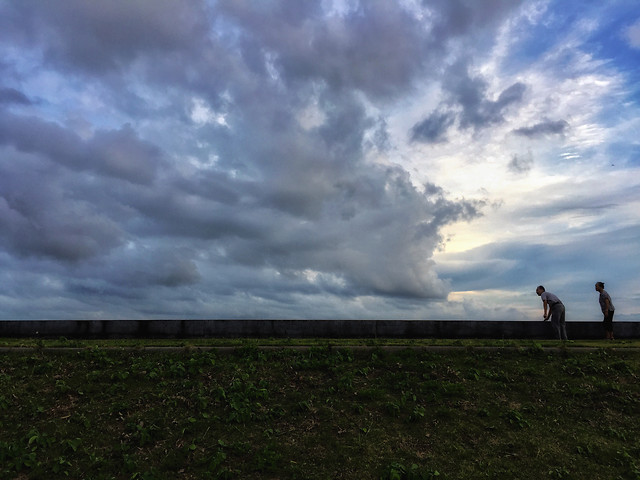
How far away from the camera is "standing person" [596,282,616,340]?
1769 cm

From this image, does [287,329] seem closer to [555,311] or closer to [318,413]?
[318,413]

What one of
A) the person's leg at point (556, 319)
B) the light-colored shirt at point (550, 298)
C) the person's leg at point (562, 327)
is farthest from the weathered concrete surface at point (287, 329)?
the light-colored shirt at point (550, 298)

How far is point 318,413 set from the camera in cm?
971

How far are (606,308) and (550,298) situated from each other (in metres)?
2.49

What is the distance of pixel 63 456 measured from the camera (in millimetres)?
8555

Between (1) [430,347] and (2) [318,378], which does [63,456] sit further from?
(1) [430,347]

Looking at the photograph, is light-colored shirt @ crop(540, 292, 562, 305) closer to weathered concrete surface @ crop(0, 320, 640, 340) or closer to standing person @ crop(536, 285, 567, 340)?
standing person @ crop(536, 285, 567, 340)

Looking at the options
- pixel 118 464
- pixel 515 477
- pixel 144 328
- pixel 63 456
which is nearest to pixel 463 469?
pixel 515 477

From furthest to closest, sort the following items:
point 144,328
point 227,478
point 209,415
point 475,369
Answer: point 144,328 → point 475,369 → point 209,415 → point 227,478

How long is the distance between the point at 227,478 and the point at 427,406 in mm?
4584

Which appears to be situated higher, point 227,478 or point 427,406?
point 427,406

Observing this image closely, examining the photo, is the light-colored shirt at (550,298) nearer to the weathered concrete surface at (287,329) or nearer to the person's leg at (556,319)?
the person's leg at (556,319)

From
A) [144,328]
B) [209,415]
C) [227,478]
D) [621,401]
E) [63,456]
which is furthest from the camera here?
[144,328]

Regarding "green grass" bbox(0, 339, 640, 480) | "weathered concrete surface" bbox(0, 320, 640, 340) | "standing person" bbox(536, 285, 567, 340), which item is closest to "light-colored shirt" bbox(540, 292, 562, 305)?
"standing person" bbox(536, 285, 567, 340)
